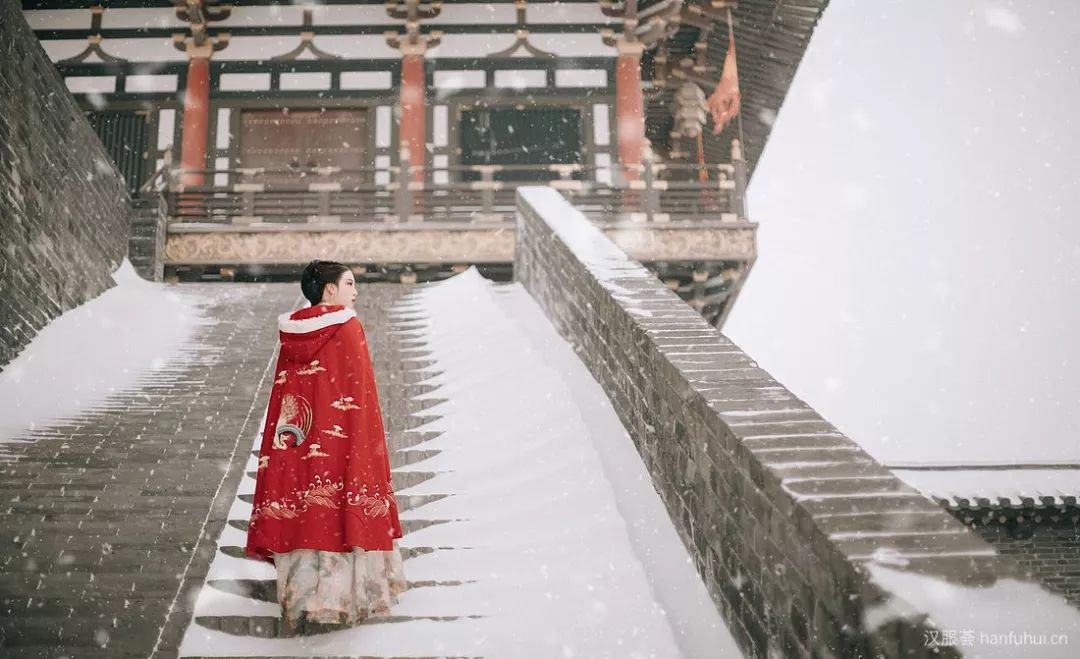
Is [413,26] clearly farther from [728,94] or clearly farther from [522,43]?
[728,94]

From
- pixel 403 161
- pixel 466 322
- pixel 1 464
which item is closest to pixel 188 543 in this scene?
pixel 1 464

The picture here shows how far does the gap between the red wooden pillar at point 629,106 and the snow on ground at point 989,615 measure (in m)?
11.7

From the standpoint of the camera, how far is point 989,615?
82.1 inches

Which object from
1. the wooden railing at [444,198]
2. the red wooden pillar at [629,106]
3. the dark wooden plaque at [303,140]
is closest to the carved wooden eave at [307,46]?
the dark wooden plaque at [303,140]

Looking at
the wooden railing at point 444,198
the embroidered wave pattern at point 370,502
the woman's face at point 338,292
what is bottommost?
the embroidered wave pattern at point 370,502

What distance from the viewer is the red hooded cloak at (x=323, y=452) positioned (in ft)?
10.6

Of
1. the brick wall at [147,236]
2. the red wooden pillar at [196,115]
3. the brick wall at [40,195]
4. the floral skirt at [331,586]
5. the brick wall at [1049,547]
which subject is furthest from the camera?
the red wooden pillar at [196,115]

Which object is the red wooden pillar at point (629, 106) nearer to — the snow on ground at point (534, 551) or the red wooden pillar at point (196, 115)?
the red wooden pillar at point (196, 115)

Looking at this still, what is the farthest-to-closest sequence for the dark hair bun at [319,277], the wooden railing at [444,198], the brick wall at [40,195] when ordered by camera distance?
the wooden railing at [444,198] → the brick wall at [40,195] → the dark hair bun at [319,277]

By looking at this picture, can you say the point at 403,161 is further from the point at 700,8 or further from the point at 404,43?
the point at 700,8

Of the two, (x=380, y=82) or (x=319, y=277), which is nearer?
(x=319, y=277)

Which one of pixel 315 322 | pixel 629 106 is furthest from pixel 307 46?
pixel 315 322

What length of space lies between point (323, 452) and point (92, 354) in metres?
4.52

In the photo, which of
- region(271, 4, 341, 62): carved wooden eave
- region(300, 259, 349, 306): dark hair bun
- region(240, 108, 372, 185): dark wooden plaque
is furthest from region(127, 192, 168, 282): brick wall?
region(300, 259, 349, 306): dark hair bun
